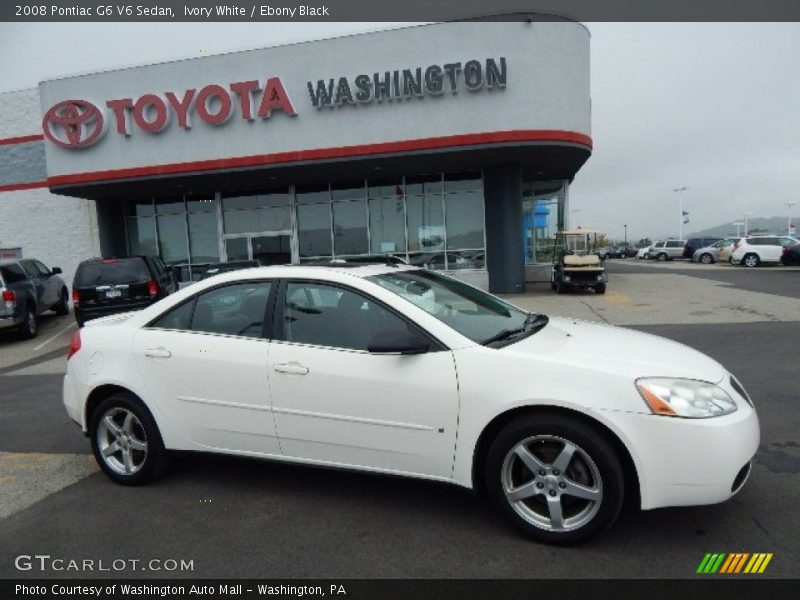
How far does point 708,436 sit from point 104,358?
158 inches

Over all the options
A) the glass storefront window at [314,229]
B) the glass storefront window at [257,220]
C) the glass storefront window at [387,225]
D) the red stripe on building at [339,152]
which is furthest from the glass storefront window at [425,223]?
the glass storefront window at [257,220]

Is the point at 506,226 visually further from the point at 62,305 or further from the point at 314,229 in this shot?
the point at 62,305

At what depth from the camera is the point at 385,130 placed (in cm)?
1526

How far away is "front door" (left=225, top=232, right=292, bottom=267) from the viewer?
1928 cm

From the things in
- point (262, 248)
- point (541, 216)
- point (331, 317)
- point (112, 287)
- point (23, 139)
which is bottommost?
point (112, 287)

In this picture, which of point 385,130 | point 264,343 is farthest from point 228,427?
point 385,130

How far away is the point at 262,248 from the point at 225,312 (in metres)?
16.2

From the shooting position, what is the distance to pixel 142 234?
20.8 m

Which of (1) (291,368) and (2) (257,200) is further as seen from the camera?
(2) (257,200)

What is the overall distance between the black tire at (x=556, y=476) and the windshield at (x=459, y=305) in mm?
621

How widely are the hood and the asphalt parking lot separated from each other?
0.48 ft

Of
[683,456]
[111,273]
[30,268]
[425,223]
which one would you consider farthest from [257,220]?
[683,456]

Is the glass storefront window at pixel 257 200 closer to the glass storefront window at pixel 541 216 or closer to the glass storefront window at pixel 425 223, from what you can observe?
the glass storefront window at pixel 425 223
